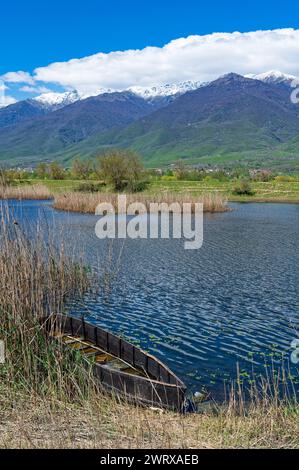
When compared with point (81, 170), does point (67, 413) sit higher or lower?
lower

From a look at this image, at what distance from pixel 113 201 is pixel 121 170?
61.8 feet

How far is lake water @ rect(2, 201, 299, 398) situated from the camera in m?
13.2

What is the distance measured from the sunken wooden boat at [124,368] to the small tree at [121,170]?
2110 inches

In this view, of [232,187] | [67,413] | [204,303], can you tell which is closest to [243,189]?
[232,187]

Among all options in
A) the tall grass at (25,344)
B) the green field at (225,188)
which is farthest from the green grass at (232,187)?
the tall grass at (25,344)

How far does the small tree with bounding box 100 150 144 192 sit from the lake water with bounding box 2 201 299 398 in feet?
109

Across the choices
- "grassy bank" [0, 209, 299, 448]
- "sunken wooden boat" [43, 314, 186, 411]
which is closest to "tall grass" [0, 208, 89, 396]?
"grassy bank" [0, 209, 299, 448]

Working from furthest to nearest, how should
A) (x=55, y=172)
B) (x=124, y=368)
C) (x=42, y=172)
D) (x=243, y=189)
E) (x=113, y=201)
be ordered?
(x=42, y=172), (x=55, y=172), (x=243, y=189), (x=113, y=201), (x=124, y=368)

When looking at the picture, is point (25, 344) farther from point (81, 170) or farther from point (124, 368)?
point (81, 170)

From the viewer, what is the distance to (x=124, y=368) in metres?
11.4

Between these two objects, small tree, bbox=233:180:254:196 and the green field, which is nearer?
the green field

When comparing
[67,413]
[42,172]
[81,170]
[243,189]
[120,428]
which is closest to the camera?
[120,428]

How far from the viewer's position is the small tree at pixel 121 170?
66.2 meters

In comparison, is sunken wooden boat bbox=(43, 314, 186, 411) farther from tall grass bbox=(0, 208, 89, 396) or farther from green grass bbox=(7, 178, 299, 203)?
green grass bbox=(7, 178, 299, 203)
